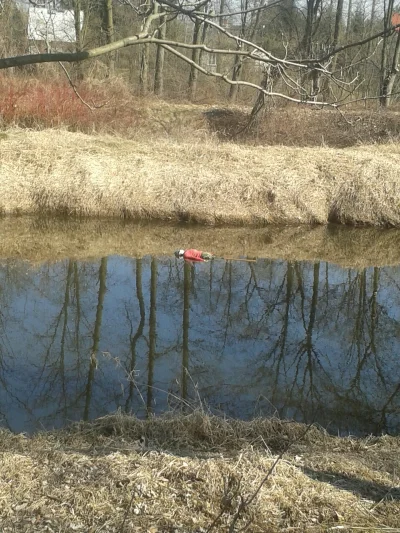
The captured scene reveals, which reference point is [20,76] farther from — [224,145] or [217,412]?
[217,412]

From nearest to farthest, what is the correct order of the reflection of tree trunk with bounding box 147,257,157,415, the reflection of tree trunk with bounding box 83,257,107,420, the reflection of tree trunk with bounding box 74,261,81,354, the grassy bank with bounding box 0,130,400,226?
the reflection of tree trunk with bounding box 83,257,107,420
the reflection of tree trunk with bounding box 147,257,157,415
the reflection of tree trunk with bounding box 74,261,81,354
the grassy bank with bounding box 0,130,400,226

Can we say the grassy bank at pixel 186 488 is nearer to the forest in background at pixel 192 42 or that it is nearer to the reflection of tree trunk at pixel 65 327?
the reflection of tree trunk at pixel 65 327

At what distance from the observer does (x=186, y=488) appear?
12.6 feet

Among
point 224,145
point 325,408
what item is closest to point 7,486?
point 325,408

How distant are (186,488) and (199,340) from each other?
415 centimetres

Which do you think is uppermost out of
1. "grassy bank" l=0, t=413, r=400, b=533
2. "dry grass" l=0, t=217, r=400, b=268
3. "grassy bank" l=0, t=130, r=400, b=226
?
"grassy bank" l=0, t=130, r=400, b=226

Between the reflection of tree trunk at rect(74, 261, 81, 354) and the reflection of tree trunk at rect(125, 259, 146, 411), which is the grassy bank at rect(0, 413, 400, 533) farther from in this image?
the reflection of tree trunk at rect(74, 261, 81, 354)

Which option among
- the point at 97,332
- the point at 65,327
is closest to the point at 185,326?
the point at 97,332

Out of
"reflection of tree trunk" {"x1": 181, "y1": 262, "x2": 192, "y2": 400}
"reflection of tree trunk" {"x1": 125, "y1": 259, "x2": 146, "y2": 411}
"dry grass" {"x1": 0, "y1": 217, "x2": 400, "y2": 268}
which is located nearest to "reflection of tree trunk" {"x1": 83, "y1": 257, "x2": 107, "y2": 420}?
"reflection of tree trunk" {"x1": 125, "y1": 259, "x2": 146, "y2": 411}

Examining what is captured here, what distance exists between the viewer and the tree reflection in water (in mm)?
6375

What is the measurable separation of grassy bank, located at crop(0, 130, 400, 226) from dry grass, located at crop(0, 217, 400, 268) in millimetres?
301

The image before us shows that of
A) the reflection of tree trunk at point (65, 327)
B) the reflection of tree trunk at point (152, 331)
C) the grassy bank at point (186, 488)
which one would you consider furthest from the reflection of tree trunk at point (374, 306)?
the reflection of tree trunk at point (65, 327)

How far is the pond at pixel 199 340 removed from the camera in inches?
250

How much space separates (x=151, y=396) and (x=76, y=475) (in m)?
2.47
